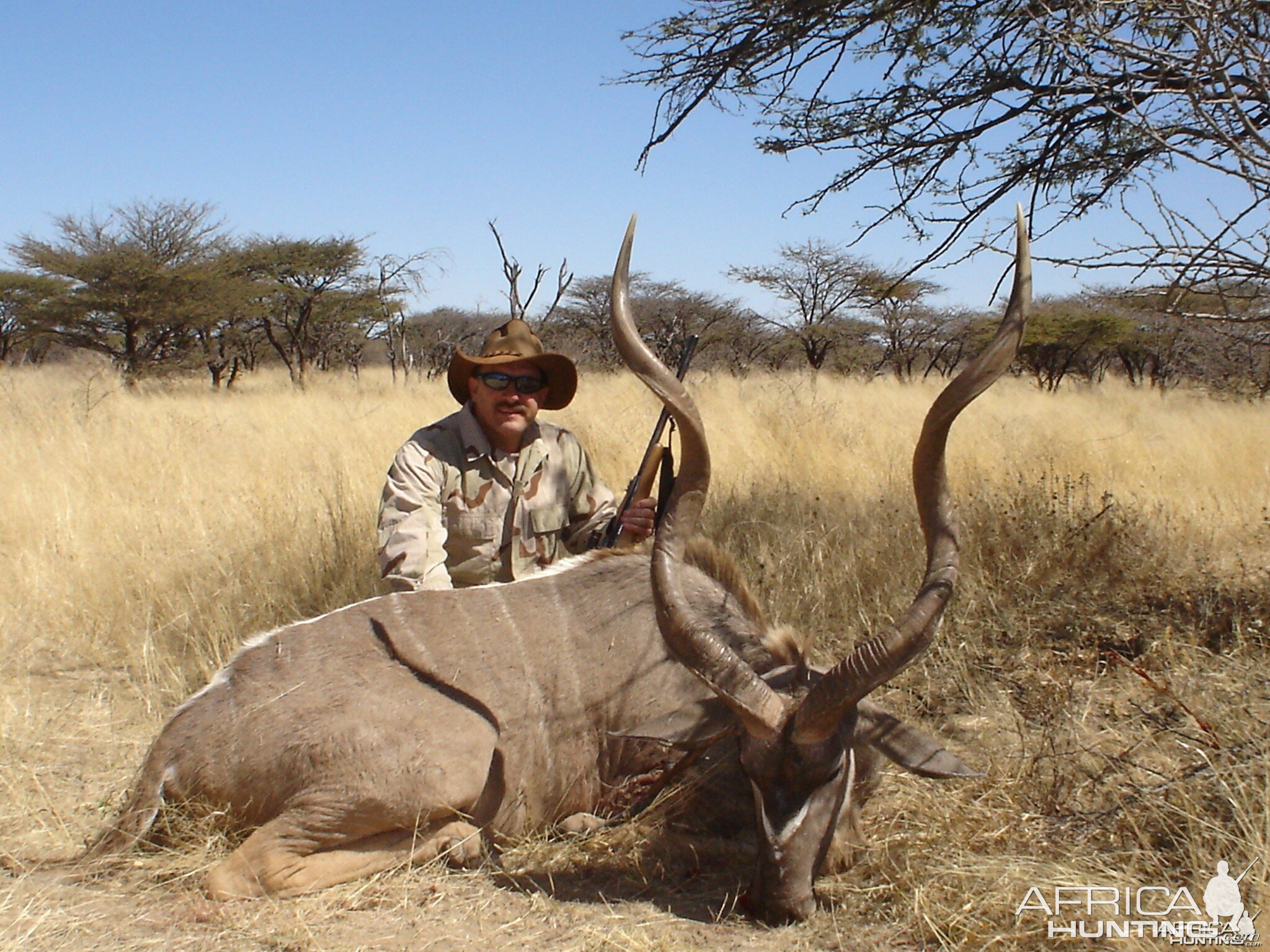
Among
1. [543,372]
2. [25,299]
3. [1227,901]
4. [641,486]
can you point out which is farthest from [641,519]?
[25,299]

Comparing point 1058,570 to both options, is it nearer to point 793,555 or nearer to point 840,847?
point 793,555

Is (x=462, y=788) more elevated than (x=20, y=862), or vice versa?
(x=462, y=788)

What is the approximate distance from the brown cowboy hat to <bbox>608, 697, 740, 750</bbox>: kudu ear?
1.54 m

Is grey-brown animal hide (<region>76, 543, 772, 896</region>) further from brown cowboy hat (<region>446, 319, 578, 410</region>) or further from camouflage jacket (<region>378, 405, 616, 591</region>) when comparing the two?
brown cowboy hat (<region>446, 319, 578, 410</region>)

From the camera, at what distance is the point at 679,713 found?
2746 mm

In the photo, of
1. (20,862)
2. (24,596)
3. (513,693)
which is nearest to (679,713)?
(513,693)

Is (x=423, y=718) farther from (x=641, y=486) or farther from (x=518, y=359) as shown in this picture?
(x=641, y=486)

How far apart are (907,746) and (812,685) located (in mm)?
286

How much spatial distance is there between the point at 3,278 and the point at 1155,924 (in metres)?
25.1

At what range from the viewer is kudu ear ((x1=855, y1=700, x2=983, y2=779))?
2518 mm

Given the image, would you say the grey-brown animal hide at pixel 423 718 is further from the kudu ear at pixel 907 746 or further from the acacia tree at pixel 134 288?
the acacia tree at pixel 134 288

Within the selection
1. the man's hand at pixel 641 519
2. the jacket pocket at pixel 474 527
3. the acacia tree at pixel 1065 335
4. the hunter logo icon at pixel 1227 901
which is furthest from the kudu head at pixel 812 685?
the acacia tree at pixel 1065 335

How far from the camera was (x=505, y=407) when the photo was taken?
393 cm

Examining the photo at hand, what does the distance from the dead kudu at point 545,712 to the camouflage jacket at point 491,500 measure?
56 centimetres
